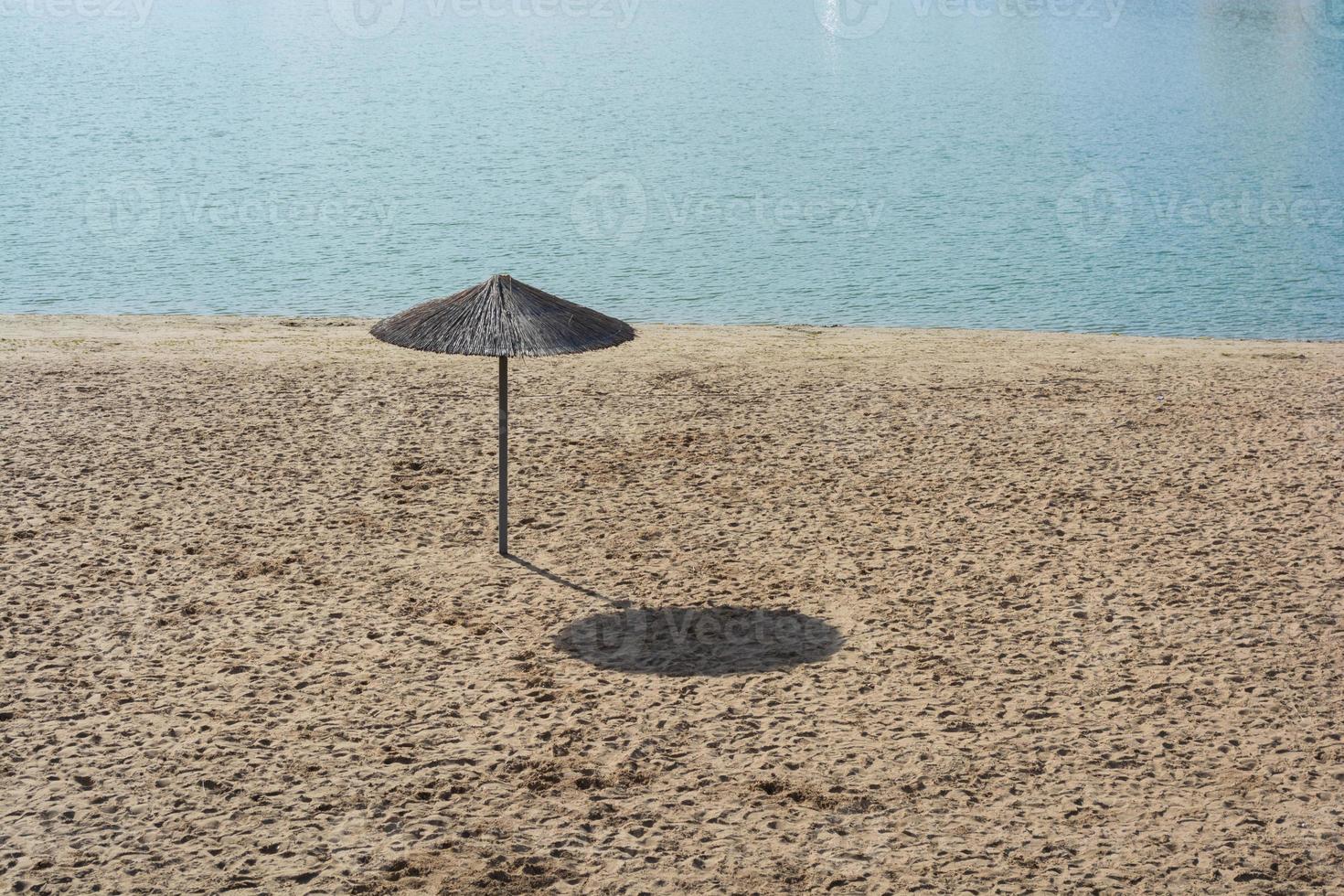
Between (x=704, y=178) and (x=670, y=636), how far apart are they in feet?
74.5

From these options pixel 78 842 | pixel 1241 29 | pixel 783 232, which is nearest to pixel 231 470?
pixel 78 842

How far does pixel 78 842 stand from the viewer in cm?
514

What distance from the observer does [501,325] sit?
7578 millimetres

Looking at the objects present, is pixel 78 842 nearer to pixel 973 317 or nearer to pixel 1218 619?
pixel 1218 619

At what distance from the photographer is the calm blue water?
2009 centimetres

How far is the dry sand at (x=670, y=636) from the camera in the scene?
523 cm

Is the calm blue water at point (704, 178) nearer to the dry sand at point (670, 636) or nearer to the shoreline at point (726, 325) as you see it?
A: the shoreline at point (726, 325)

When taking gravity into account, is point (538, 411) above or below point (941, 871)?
above

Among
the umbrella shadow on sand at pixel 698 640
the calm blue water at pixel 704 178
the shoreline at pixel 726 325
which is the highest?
the calm blue water at pixel 704 178

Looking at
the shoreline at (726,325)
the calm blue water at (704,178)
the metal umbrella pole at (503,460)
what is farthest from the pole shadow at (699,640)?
the calm blue water at (704,178)

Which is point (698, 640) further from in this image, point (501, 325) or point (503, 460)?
point (501, 325)

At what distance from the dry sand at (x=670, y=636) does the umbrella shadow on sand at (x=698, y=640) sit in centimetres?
3

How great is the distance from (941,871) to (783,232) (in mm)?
19681

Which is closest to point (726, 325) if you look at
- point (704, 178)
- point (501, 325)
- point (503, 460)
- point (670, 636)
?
point (503, 460)
